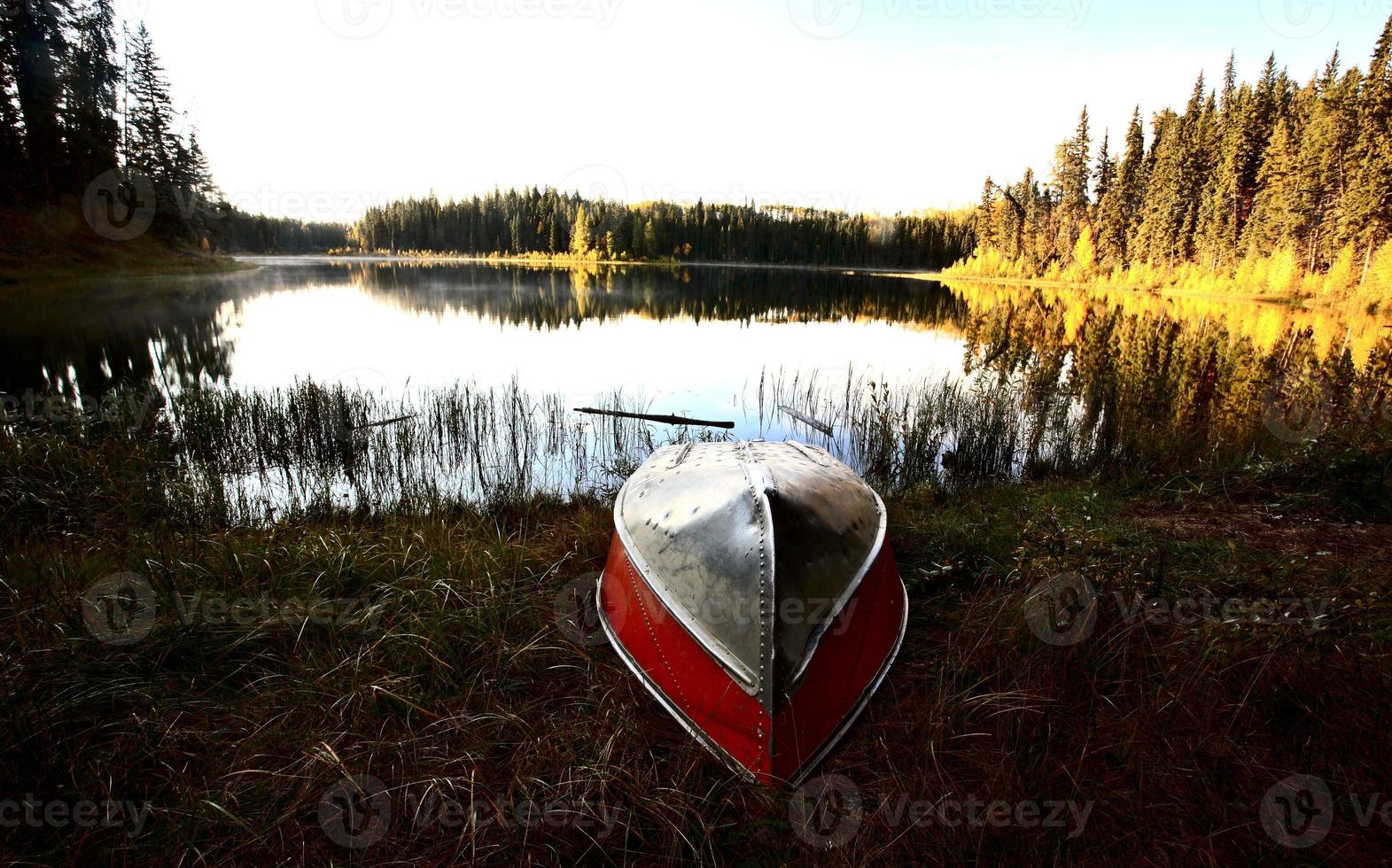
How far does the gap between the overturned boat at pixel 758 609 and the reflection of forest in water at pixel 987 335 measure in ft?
23.0

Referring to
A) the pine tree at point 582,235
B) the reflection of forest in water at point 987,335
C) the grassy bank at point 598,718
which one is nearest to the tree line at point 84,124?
the reflection of forest in water at point 987,335

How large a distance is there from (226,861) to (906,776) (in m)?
A: 2.44

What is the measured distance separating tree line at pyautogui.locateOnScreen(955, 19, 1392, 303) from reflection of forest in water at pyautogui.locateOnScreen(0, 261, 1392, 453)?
15.3 feet

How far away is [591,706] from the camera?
2812 millimetres

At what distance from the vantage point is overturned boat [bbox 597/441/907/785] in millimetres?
2260

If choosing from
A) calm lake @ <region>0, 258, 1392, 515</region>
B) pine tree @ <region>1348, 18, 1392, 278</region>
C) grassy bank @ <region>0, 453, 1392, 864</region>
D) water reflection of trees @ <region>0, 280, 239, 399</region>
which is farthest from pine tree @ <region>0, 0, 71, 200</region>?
pine tree @ <region>1348, 18, 1392, 278</region>

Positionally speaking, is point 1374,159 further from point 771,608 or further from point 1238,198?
point 771,608

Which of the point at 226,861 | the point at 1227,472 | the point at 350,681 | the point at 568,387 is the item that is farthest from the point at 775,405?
the point at 226,861

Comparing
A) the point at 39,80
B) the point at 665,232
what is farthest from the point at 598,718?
the point at 665,232

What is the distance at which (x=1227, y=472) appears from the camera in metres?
6.11

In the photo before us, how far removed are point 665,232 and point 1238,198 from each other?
73.4 meters

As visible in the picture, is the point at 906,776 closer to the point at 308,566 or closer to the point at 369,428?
the point at 308,566

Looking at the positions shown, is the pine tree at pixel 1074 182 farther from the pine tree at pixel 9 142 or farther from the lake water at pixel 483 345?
the pine tree at pixel 9 142

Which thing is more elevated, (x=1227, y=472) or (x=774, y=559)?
(x=774, y=559)
